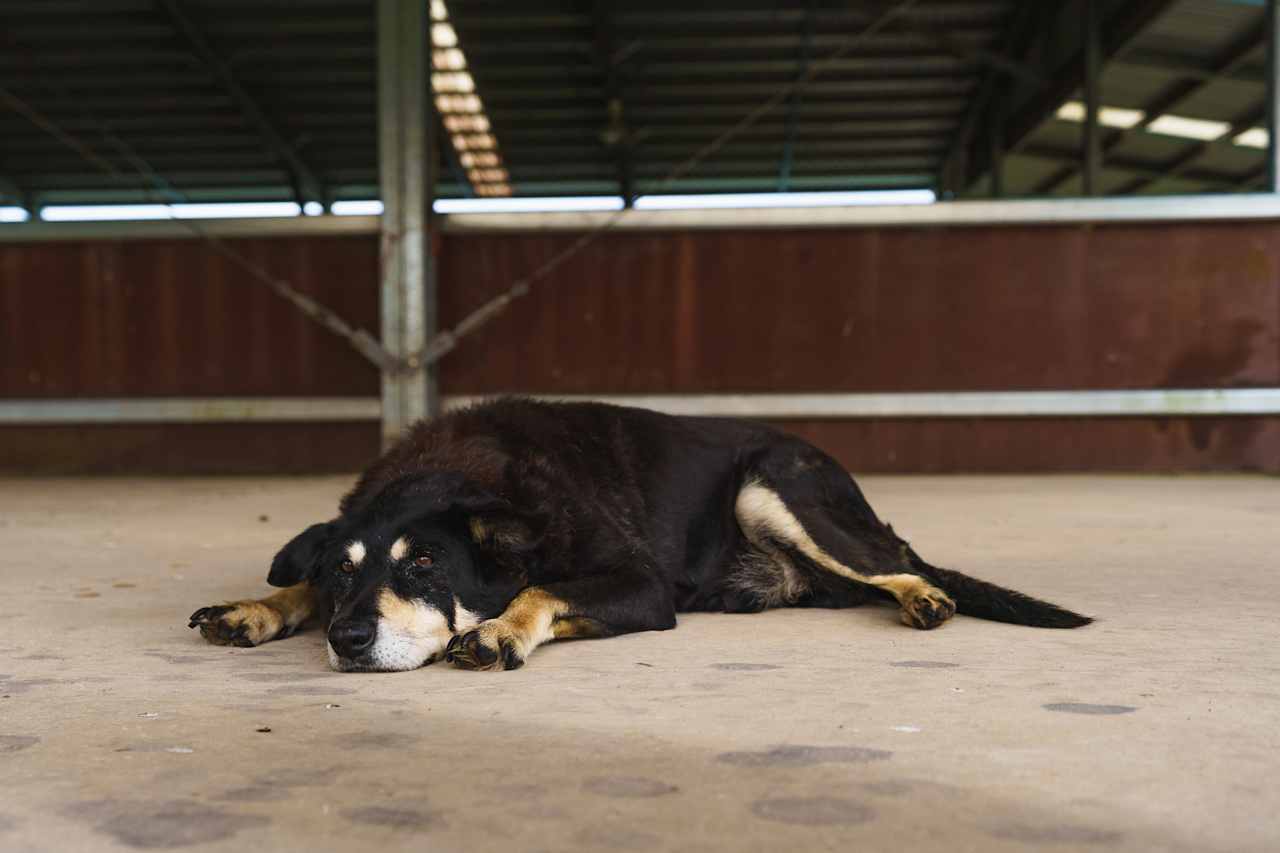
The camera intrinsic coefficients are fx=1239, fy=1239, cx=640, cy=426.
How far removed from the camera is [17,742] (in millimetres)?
2225

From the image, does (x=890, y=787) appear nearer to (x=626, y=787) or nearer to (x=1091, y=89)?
(x=626, y=787)

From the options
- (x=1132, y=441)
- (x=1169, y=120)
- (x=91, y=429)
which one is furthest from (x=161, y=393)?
(x=1169, y=120)

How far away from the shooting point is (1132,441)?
8922mm

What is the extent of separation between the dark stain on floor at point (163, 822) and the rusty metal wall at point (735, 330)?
7393 millimetres

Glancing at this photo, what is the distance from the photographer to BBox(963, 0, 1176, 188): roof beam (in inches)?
495

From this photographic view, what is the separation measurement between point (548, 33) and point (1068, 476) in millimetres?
8097

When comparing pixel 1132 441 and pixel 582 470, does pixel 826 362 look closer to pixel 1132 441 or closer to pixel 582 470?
pixel 1132 441

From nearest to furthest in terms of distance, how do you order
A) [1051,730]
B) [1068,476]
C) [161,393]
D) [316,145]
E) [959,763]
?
[959,763] < [1051,730] < [1068,476] < [161,393] < [316,145]

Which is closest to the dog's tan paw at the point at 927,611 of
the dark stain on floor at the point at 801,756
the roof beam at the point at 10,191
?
the dark stain on floor at the point at 801,756

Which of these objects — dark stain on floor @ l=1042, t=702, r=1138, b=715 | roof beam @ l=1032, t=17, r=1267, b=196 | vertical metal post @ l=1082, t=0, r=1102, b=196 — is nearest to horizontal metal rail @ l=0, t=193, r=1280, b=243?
roof beam @ l=1032, t=17, r=1267, b=196

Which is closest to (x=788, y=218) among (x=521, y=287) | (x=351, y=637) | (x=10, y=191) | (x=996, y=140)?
(x=521, y=287)

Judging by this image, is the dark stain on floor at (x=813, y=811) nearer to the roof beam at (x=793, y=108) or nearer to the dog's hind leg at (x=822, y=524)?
the dog's hind leg at (x=822, y=524)

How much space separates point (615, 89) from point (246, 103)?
15.4 feet

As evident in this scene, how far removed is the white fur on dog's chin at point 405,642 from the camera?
9.53 ft
